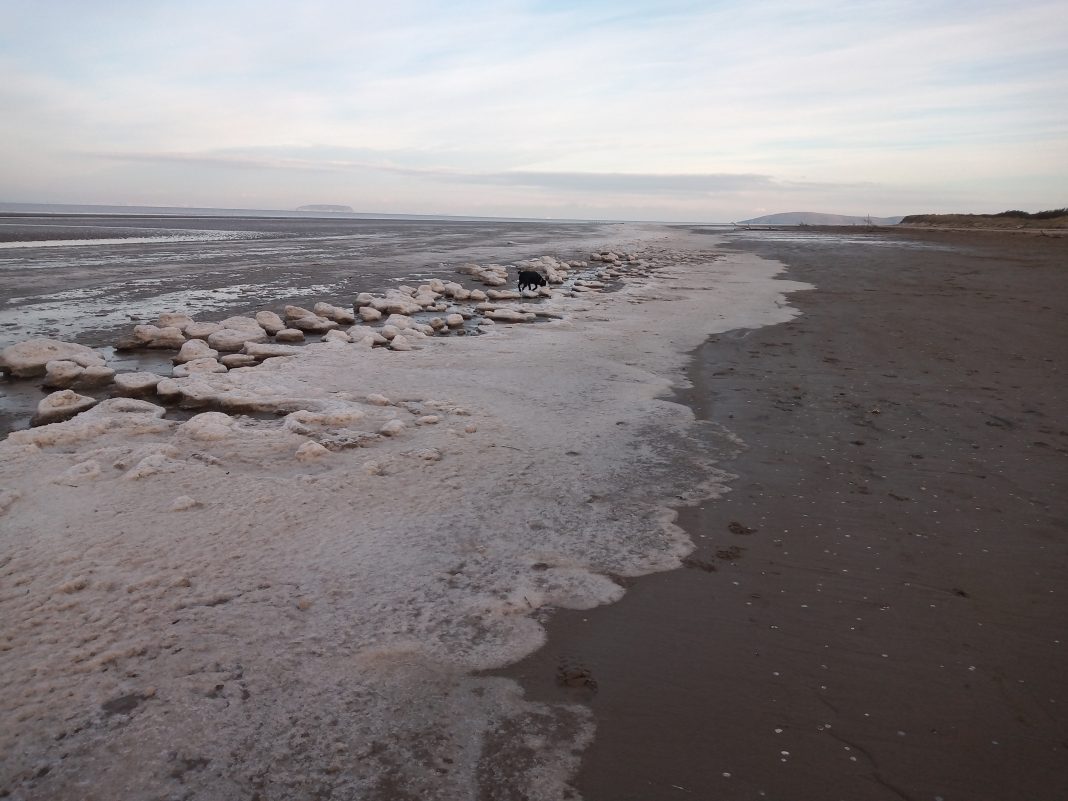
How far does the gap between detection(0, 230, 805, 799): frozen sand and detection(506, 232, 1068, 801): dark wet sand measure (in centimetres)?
27

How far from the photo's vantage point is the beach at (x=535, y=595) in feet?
7.46

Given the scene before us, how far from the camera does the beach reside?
7.46ft

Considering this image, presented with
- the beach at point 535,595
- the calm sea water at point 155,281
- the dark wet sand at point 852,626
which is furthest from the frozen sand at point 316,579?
the calm sea water at point 155,281

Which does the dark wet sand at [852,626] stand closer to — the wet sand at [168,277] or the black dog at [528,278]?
the wet sand at [168,277]

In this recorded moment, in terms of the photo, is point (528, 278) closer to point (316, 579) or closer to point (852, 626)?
point (316, 579)

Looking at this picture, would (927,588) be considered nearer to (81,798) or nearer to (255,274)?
(81,798)

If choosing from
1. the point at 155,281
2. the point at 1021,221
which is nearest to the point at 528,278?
the point at 155,281

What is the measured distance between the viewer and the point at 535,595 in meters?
3.27

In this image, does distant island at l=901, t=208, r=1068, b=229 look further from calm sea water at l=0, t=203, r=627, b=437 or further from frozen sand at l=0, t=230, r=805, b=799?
frozen sand at l=0, t=230, r=805, b=799

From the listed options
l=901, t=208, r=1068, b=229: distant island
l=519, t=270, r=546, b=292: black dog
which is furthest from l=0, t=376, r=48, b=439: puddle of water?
l=901, t=208, r=1068, b=229: distant island

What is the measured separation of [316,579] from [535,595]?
1127mm

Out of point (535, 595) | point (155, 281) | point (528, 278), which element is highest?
point (528, 278)

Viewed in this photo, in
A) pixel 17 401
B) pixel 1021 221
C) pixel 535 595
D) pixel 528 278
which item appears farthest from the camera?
pixel 1021 221

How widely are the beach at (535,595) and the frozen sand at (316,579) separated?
0.05ft
